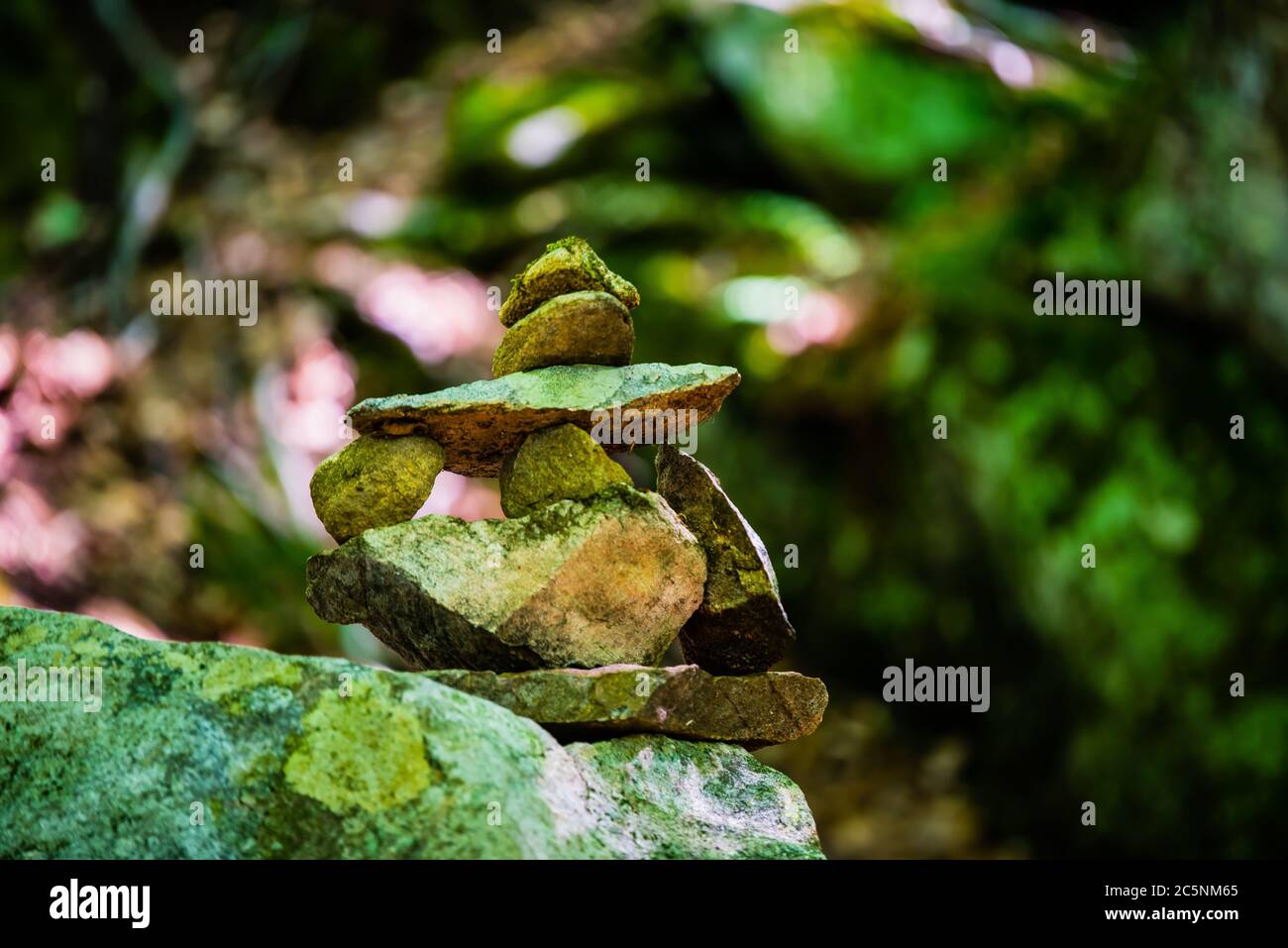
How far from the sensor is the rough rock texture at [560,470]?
3.77 m

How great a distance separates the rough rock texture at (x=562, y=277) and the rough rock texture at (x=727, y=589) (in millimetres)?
645

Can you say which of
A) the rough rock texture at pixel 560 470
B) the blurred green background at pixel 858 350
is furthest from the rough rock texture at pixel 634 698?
the blurred green background at pixel 858 350

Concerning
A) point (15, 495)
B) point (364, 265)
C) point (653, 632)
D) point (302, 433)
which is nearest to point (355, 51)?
point (364, 265)

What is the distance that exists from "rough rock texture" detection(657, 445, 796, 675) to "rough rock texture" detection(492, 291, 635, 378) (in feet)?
1.48

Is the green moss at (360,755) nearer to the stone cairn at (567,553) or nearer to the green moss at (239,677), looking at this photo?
the green moss at (239,677)

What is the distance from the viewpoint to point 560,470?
376cm

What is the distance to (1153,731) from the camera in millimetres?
7551

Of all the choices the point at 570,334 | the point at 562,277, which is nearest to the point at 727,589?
the point at 570,334

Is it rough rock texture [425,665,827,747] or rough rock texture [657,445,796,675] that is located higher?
rough rock texture [657,445,796,675]

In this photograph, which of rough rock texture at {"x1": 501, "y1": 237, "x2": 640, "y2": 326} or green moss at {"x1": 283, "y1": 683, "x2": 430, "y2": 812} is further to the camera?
rough rock texture at {"x1": 501, "y1": 237, "x2": 640, "y2": 326}

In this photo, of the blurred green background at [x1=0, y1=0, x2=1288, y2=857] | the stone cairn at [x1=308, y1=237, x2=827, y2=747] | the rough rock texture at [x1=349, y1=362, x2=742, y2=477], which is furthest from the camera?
the blurred green background at [x1=0, y1=0, x2=1288, y2=857]

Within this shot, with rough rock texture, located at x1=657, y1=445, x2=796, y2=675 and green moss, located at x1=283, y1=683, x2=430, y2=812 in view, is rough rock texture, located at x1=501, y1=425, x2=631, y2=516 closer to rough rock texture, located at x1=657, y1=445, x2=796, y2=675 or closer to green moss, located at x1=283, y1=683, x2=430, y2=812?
rough rock texture, located at x1=657, y1=445, x2=796, y2=675

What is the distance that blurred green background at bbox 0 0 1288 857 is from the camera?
7.79 metres

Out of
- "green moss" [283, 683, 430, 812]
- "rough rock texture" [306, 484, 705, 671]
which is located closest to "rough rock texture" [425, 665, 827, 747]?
"rough rock texture" [306, 484, 705, 671]
